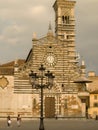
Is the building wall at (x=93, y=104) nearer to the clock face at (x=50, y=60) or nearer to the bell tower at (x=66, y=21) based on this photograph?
the bell tower at (x=66, y=21)

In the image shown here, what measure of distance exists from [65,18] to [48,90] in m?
15.1

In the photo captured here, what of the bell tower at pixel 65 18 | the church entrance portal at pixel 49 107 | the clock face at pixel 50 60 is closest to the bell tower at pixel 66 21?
the bell tower at pixel 65 18

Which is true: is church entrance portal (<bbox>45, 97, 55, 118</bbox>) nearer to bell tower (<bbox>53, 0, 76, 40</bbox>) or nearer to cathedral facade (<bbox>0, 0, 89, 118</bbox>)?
cathedral facade (<bbox>0, 0, 89, 118</bbox>)

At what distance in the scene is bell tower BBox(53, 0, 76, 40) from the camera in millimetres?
54844

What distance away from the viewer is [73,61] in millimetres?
45406

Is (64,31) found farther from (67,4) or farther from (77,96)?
(77,96)

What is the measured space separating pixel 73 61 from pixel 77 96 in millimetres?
4174

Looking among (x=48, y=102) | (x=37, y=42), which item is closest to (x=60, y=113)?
(x=48, y=102)

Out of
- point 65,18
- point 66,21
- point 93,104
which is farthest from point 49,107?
point 65,18

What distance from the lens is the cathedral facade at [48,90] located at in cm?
4306

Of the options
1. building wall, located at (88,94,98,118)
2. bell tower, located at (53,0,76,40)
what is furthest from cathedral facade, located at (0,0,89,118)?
bell tower, located at (53,0,76,40)

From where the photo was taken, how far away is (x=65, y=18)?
55531mm

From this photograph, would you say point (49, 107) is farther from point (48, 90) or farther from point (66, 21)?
point (66, 21)

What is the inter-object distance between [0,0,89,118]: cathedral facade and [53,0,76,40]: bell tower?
9.57m
